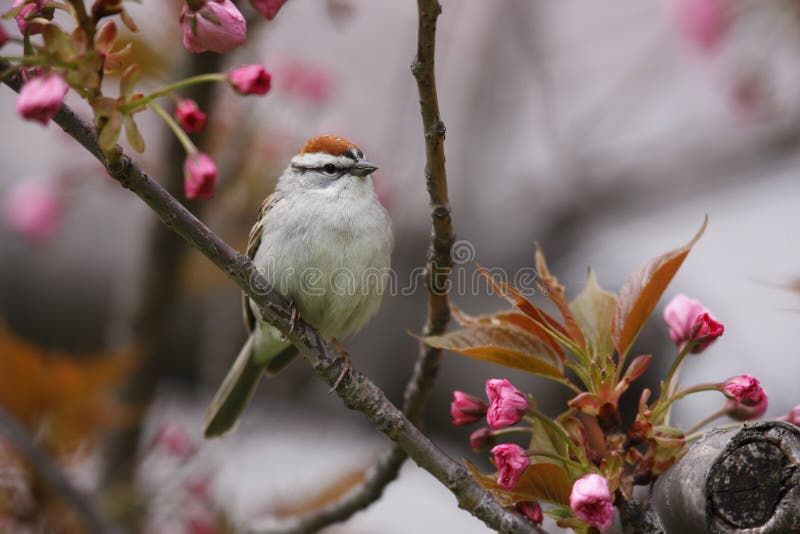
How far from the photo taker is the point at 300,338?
6.12 feet

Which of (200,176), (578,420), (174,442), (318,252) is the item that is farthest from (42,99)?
(174,442)

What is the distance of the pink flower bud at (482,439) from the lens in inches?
67.9

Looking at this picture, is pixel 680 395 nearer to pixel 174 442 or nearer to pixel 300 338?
pixel 300 338

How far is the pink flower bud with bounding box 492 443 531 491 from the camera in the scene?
148cm

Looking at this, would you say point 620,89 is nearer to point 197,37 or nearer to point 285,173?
point 285,173

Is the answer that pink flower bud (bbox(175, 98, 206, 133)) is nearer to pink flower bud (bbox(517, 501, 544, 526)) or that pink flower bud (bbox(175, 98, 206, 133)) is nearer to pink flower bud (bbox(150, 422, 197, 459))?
pink flower bud (bbox(517, 501, 544, 526))

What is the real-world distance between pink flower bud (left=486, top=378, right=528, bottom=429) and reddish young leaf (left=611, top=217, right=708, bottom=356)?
22 centimetres

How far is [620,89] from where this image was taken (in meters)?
5.03

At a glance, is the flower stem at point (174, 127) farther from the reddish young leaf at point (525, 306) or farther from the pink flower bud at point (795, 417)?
the pink flower bud at point (795, 417)

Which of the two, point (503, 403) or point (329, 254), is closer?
point (503, 403)

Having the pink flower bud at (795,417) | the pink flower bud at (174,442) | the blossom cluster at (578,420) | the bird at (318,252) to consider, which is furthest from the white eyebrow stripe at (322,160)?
the pink flower bud at (795,417)

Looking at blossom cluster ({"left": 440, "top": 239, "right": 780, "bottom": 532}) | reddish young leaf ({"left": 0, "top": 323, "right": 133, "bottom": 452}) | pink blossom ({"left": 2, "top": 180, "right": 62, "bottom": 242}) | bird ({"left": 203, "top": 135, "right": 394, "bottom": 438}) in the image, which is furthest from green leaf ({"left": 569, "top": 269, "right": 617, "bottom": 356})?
pink blossom ({"left": 2, "top": 180, "right": 62, "bottom": 242})

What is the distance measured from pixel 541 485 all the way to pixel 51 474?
1.31 meters

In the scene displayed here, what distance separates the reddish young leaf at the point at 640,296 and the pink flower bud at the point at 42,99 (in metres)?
0.99
